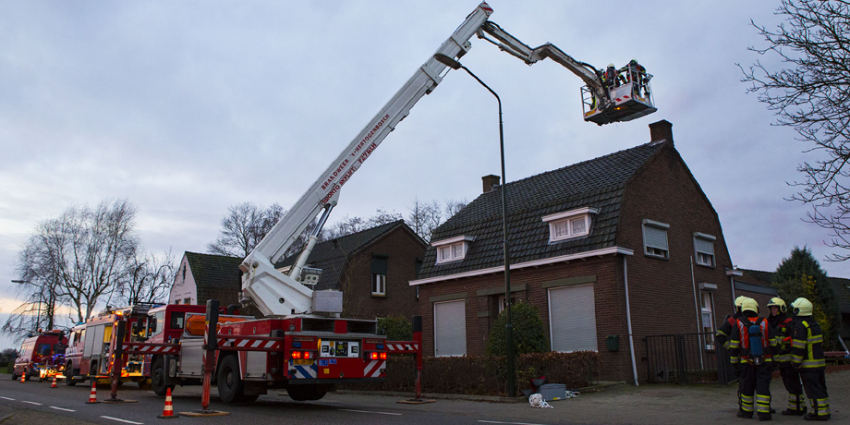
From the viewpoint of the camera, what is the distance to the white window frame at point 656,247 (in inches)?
763

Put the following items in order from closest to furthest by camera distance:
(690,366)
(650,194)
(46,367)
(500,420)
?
(500,420) < (690,366) < (650,194) < (46,367)

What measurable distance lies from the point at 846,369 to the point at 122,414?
22067 mm

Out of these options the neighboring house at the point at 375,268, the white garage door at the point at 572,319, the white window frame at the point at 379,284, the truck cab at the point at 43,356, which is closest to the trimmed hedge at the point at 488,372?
the white garage door at the point at 572,319

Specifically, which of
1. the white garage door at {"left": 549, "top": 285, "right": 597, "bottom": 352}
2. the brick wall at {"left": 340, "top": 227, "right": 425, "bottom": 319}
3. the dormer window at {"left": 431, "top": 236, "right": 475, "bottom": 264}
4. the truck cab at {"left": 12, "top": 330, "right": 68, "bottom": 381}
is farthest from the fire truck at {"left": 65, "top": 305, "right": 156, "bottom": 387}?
the white garage door at {"left": 549, "top": 285, "right": 597, "bottom": 352}

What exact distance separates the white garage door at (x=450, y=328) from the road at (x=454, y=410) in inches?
289

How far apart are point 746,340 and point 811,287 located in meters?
20.7

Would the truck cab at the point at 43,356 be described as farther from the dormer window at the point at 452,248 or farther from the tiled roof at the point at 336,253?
the dormer window at the point at 452,248

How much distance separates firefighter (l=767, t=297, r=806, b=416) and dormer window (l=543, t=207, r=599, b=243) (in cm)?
966

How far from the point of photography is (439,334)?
924 inches

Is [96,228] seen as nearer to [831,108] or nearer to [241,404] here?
[241,404]

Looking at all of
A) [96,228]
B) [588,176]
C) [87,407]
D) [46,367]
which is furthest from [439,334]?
[96,228]

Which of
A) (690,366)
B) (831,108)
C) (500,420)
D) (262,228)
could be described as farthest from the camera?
(262,228)

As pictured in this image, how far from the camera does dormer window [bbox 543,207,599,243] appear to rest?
19.2 meters

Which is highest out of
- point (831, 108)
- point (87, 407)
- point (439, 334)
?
point (831, 108)
